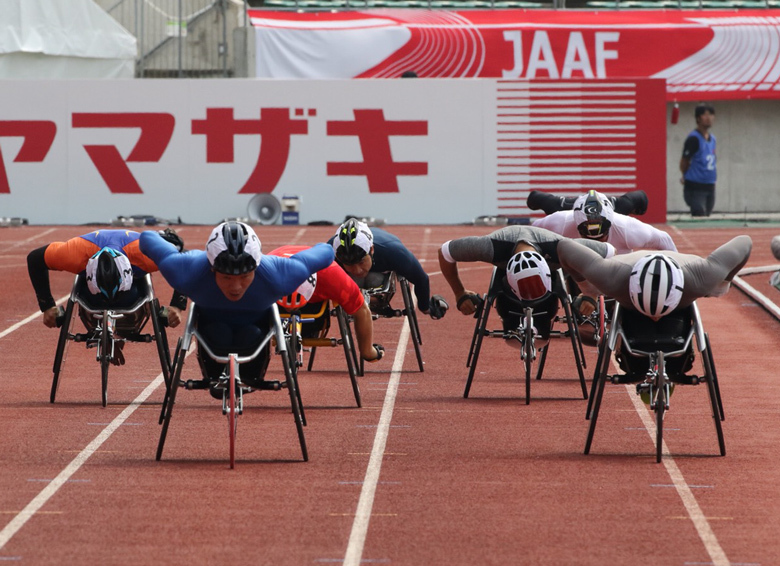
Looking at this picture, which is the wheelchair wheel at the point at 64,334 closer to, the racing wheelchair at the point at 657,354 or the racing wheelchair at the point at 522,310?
the racing wheelchair at the point at 522,310

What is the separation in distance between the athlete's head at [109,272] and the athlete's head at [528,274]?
2.71m

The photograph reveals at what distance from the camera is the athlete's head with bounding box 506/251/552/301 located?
10.8 metres

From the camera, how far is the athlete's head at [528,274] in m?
10.8

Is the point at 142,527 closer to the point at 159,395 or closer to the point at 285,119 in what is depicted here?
the point at 159,395

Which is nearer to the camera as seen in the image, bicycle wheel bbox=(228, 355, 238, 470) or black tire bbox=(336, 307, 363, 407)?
bicycle wheel bbox=(228, 355, 238, 470)

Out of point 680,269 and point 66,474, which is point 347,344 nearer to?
point 66,474

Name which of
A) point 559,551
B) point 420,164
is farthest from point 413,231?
point 559,551

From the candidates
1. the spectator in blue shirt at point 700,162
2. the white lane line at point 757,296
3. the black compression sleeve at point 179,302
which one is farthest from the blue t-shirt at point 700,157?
the black compression sleeve at point 179,302

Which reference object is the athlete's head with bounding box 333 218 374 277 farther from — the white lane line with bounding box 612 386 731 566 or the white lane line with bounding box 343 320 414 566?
the white lane line with bounding box 612 386 731 566

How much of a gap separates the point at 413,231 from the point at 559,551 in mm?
21294

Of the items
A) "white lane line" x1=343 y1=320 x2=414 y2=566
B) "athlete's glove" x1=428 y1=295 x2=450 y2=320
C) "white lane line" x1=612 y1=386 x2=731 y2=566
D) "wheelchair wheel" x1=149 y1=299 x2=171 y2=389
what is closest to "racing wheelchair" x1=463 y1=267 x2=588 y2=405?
"athlete's glove" x1=428 y1=295 x2=450 y2=320

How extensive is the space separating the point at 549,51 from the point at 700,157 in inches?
171

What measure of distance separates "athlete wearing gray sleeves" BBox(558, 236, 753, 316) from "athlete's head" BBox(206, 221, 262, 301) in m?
1.91

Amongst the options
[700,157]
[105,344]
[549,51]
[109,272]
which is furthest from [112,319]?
[549,51]
